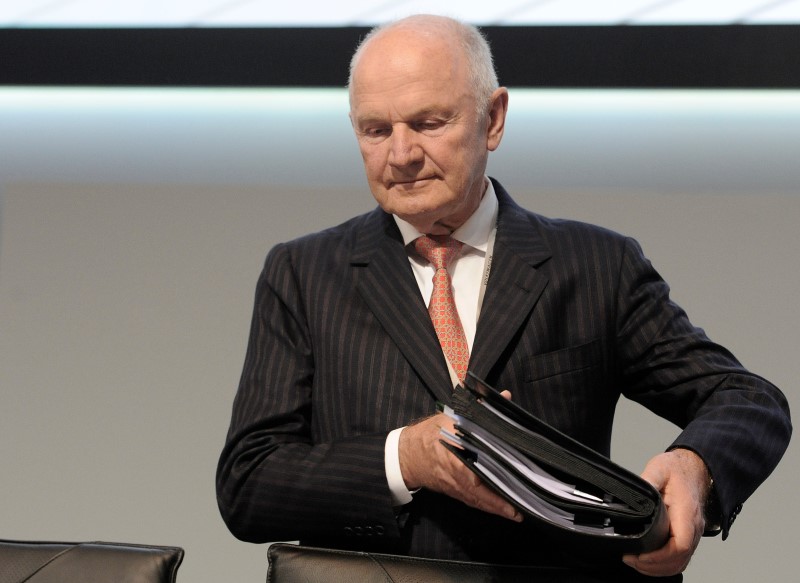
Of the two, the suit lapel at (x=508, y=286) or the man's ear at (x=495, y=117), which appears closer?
the suit lapel at (x=508, y=286)

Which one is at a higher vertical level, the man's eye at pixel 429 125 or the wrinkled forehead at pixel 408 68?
the wrinkled forehead at pixel 408 68

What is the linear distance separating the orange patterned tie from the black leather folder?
1.19ft

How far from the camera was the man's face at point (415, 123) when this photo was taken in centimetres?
164

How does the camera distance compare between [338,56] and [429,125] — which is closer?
[429,125]

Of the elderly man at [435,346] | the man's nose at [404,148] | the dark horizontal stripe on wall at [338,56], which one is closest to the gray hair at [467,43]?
the elderly man at [435,346]

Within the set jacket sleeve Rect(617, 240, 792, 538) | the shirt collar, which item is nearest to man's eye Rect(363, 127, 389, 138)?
the shirt collar

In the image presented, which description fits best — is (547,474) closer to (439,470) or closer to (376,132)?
(439,470)

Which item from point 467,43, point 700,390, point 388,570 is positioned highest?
point 467,43

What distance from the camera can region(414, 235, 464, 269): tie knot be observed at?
5.74 ft

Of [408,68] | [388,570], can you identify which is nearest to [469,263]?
[408,68]

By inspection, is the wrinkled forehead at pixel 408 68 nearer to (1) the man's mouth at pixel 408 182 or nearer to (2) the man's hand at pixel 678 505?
(1) the man's mouth at pixel 408 182

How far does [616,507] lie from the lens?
1.27 meters

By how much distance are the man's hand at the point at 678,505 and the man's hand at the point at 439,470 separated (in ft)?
0.52

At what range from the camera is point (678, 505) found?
139cm
